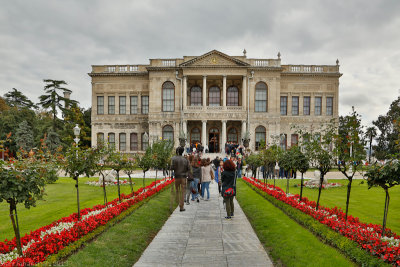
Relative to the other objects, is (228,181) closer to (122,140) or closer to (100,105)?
(122,140)

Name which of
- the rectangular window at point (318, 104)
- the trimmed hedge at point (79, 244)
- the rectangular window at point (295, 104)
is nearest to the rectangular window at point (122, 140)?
the rectangular window at point (295, 104)

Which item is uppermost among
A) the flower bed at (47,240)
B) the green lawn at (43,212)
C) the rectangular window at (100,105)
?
the rectangular window at (100,105)

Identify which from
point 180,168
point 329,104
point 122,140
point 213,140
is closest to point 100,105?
point 122,140

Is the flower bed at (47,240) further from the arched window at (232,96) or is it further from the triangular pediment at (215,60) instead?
the arched window at (232,96)

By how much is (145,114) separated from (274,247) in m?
35.6

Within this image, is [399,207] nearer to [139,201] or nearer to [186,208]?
[186,208]

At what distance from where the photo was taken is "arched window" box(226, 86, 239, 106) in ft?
131

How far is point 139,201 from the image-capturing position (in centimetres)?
1107

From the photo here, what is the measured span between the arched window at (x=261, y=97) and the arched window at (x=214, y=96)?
217 inches

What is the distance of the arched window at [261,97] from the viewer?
37844 mm

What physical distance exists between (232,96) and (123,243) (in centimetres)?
3504

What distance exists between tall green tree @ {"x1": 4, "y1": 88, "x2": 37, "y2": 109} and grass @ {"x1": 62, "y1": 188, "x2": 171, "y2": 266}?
5939 centimetres

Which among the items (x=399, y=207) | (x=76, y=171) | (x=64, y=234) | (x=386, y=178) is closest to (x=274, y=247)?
(x=386, y=178)

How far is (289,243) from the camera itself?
21.1 ft
